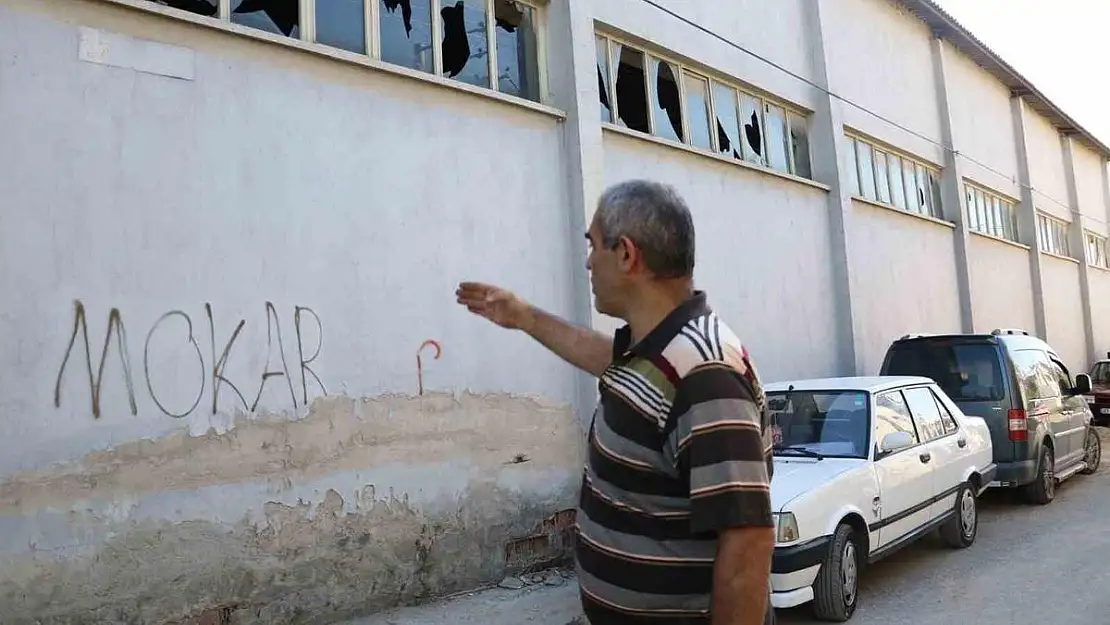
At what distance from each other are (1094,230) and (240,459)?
26.4m

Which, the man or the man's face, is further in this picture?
the man's face

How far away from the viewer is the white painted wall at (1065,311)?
19828 millimetres

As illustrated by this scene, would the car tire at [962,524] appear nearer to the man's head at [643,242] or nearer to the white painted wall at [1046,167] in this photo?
the man's head at [643,242]

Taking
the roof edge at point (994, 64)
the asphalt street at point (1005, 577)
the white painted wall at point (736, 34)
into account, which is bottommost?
the asphalt street at point (1005, 577)

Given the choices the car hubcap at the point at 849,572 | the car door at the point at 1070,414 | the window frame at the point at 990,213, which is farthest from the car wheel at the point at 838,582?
the window frame at the point at 990,213

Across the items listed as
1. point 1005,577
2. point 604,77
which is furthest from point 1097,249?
point 1005,577

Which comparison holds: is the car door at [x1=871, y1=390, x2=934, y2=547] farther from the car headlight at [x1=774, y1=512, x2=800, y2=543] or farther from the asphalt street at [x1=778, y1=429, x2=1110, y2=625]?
the car headlight at [x1=774, y1=512, x2=800, y2=543]

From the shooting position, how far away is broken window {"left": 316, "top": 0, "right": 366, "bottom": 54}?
6137 millimetres

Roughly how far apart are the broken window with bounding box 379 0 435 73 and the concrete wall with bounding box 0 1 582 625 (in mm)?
348

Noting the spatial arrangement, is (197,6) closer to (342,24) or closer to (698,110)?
(342,24)

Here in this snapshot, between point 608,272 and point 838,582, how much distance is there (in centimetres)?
423

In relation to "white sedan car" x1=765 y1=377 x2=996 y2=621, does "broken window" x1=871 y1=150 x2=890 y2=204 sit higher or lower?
higher

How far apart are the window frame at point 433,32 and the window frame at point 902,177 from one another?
659 cm

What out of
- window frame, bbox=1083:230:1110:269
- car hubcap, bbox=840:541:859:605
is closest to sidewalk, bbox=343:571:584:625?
car hubcap, bbox=840:541:859:605
